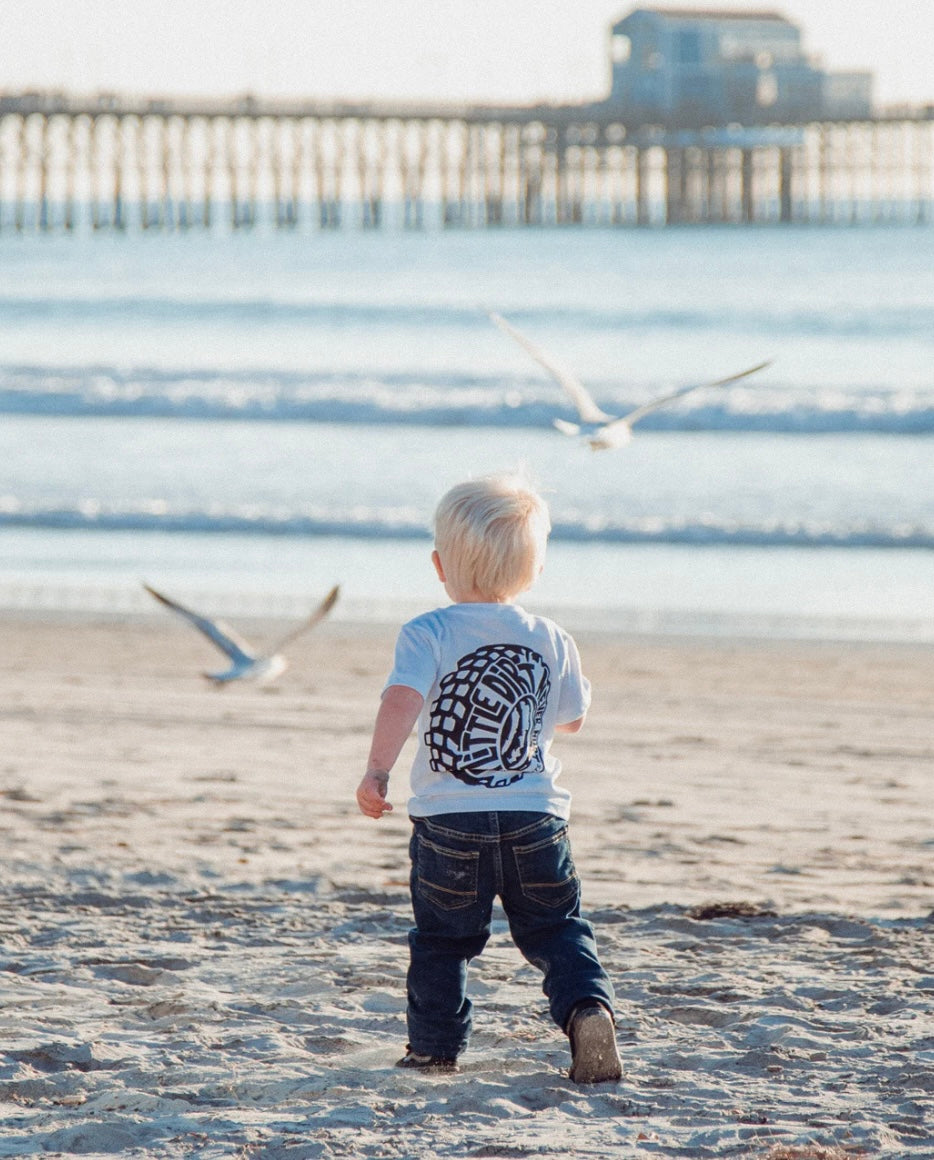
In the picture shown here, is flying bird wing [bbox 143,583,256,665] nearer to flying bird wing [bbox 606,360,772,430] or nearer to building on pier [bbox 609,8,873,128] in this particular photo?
flying bird wing [bbox 606,360,772,430]

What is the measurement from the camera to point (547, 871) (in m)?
2.74

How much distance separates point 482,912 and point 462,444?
13021mm

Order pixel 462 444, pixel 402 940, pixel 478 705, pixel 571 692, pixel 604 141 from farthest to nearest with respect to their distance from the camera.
A: pixel 604 141 → pixel 462 444 → pixel 402 940 → pixel 571 692 → pixel 478 705

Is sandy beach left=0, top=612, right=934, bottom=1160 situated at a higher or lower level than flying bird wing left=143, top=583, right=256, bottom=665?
lower

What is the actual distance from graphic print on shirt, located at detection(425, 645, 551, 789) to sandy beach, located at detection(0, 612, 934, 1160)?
0.53m

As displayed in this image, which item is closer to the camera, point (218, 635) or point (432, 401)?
point (218, 635)

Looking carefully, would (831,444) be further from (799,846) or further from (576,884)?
(576,884)

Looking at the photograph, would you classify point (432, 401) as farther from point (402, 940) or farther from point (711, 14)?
point (711, 14)

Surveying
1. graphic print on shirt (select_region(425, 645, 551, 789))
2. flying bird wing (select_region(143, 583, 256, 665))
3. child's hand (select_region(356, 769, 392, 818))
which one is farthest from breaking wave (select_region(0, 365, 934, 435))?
child's hand (select_region(356, 769, 392, 818))

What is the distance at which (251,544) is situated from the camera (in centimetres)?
1080

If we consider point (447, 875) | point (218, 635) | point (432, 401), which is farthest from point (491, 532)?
point (432, 401)

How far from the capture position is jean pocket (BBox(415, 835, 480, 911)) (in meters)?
2.71

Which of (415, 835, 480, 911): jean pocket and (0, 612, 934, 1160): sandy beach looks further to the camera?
(415, 835, 480, 911): jean pocket

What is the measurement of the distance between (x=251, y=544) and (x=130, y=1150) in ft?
27.9
